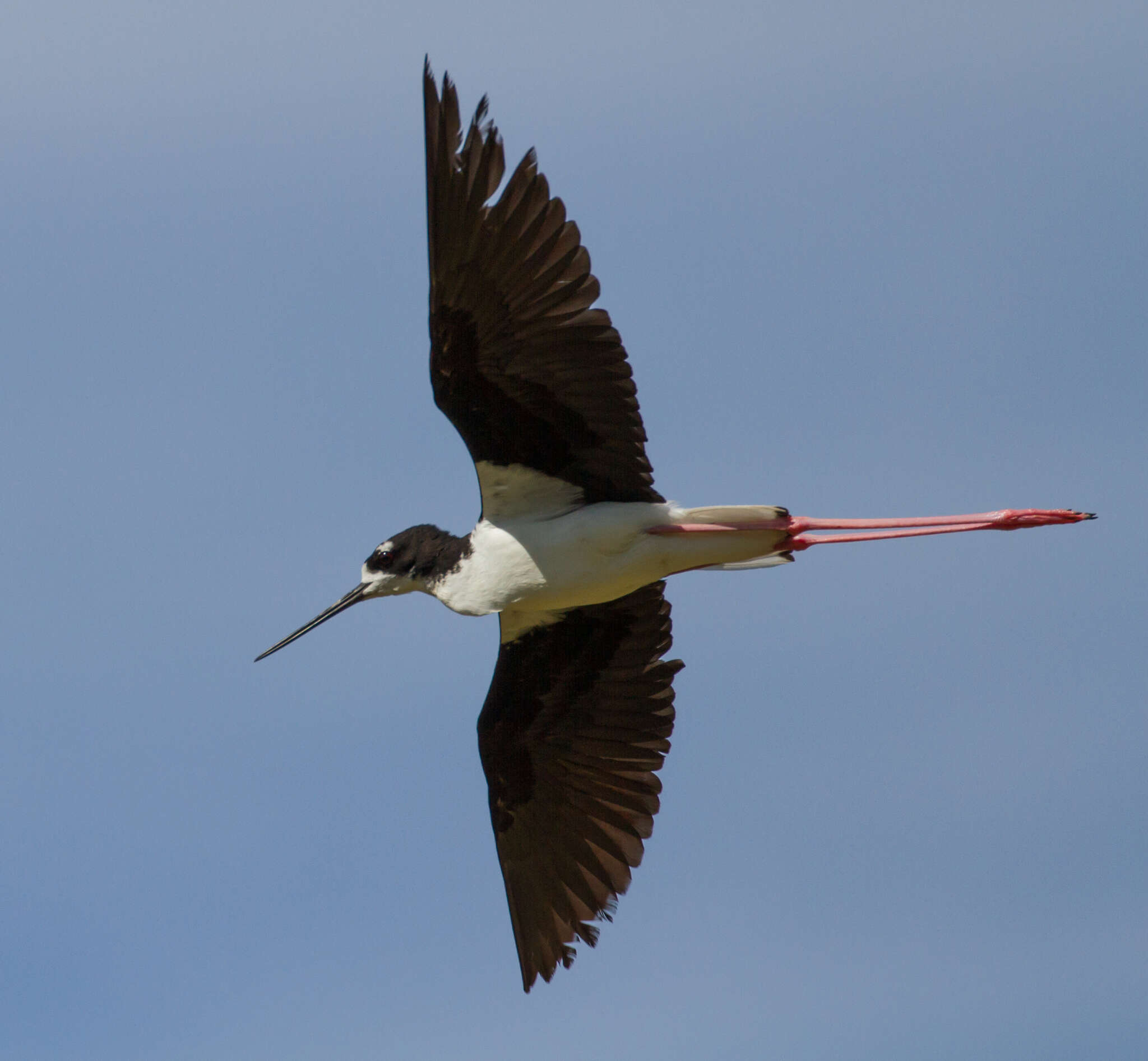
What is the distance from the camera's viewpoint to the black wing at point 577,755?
10219 millimetres

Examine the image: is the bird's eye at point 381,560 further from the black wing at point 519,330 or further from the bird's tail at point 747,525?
the bird's tail at point 747,525

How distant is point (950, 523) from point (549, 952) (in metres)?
3.49

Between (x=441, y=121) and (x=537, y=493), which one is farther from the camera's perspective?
(x=537, y=493)

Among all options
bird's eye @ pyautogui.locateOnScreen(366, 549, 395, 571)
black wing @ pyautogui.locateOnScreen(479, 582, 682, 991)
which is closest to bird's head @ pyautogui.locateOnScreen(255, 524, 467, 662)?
bird's eye @ pyautogui.locateOnScreen(366, 549, 395, 571)

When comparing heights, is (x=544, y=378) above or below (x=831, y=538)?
above

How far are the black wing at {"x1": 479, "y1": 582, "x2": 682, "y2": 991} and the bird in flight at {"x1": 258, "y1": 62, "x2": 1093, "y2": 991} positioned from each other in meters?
0.01

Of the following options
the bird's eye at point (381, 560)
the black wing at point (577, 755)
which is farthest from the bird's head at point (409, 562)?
the black wing at point (577, 755)

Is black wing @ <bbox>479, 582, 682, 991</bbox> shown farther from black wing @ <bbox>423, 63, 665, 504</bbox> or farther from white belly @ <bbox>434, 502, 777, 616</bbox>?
black wing @ <bbox>423, 63, 665, 504</bbox>

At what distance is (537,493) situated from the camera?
9.64 m

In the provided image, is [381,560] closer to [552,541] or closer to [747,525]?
[552,541]

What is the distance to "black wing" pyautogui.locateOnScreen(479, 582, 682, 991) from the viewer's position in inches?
402

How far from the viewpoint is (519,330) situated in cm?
887

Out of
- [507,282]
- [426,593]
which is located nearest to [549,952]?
[426,593]

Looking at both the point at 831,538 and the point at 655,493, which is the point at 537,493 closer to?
the point at 655,493
